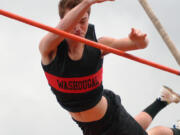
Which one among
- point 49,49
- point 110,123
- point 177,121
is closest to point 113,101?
point 110,123

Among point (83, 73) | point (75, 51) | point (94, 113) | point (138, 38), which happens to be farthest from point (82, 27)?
point (94, 113)

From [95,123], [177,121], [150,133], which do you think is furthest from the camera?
[177,121]

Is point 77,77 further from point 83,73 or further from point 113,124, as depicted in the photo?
point 113,124

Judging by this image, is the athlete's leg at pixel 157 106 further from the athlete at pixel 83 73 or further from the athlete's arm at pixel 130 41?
the athlete's arm at pixel 130 41

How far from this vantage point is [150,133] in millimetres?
7758

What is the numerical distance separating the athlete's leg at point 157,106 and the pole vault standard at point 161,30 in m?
2.48

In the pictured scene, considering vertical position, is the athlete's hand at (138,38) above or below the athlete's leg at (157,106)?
above

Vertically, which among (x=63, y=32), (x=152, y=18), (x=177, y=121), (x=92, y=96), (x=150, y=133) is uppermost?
(x=152, y=18)

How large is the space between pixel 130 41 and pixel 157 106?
2.55 meters

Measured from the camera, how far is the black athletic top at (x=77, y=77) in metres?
6.11

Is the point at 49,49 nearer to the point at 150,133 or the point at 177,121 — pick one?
the point at 150,133

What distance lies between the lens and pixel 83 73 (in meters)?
6.21

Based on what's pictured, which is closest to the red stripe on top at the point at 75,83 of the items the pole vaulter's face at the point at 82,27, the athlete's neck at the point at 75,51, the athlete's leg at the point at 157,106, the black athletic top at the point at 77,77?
the black athletic top at the point at 77,77

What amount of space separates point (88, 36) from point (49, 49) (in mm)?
719
